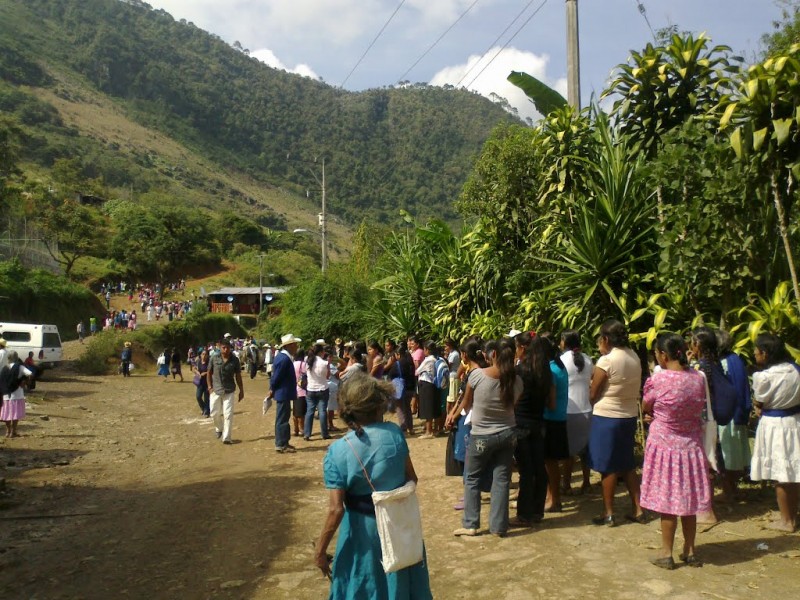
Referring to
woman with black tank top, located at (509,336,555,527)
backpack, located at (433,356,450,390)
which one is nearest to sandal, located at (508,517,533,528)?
woman with black tank top, located at (509,336,555,527)

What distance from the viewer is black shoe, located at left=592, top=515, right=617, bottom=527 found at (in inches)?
254

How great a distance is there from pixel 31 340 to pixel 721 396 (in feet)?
91.1

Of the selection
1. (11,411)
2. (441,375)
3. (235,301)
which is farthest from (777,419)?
(235,301)

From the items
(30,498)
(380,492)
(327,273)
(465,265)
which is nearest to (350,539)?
(380,492)

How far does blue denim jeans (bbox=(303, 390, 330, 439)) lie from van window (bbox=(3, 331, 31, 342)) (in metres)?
19.9

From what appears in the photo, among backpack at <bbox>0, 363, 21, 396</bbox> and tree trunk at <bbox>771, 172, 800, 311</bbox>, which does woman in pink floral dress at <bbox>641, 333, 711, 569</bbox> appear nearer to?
tree trunk at <bbox>771, 172, 800, 311</bbox>

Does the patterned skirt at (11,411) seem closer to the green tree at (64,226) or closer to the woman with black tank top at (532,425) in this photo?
the woman with black tank top at (532,425)

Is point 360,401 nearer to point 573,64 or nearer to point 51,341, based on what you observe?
point 573,64

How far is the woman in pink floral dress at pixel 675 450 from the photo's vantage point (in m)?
5.12

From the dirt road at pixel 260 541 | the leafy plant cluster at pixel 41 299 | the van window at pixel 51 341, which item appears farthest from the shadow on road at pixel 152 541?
the leafy plant cluster at pixel 41 299

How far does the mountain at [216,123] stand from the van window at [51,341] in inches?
2919

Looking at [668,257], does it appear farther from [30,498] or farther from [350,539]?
[30,498]

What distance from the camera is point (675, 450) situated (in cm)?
520

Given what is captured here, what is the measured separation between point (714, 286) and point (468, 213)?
13472 mm
